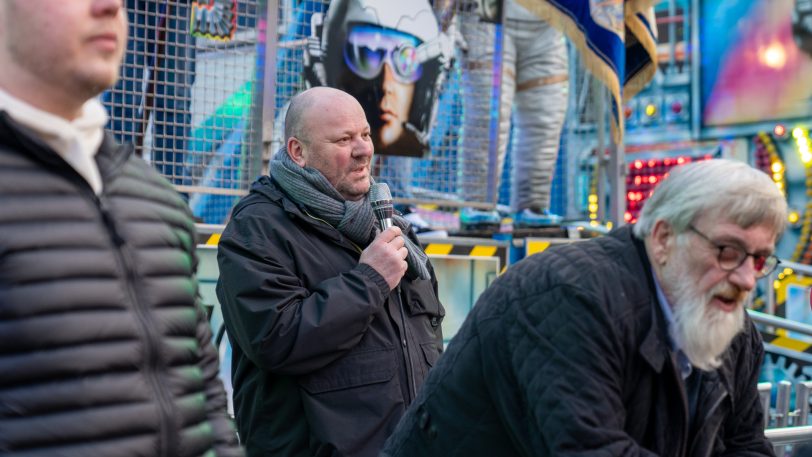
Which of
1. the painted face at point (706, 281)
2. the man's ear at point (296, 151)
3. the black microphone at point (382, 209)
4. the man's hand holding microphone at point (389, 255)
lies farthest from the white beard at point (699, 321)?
the man's ear at point (296, 151)

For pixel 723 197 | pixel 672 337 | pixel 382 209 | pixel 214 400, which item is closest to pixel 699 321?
pixel 672 337

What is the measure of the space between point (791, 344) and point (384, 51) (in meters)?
4.03

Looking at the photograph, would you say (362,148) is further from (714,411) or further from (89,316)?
(89,316)

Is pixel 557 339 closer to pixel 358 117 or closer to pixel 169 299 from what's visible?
pixel 169 299

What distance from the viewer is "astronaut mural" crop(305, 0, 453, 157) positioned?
639cm

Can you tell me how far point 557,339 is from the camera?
2.61 m

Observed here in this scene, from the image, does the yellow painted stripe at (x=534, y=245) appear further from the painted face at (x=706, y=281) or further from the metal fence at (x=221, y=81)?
the painted face at (x=706, y=281)

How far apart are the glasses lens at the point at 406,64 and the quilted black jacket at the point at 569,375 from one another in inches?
153

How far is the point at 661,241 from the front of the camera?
9.05ft

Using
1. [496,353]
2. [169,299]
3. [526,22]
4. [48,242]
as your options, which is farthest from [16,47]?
[526,22]

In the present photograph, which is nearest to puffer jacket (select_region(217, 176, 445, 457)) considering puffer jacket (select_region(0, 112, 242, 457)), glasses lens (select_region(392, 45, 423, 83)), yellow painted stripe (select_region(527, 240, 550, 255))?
puffer jacket (select_region(0, 112, 242, 457))

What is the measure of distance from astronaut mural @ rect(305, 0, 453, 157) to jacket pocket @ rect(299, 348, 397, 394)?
280 cm

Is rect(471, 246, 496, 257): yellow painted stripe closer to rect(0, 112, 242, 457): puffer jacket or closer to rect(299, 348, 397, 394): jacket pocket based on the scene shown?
rect(299, 348, 397, 394): jacket pocket

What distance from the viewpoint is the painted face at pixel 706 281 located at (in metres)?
2.66
